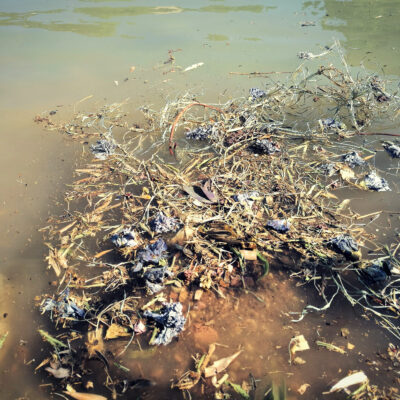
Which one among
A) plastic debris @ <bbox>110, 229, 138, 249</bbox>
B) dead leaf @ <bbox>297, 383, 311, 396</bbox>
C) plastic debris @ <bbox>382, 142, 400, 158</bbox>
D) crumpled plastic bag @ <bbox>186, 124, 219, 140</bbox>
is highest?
crumpled plastic bag @ <bbox>186, 124, 219, 140</bbox>

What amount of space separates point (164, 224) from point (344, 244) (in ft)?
4.62

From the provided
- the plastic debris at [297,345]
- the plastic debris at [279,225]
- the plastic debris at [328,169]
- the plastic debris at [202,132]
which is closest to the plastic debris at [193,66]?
the plastic debris at [202,132]

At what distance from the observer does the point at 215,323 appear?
2021mm

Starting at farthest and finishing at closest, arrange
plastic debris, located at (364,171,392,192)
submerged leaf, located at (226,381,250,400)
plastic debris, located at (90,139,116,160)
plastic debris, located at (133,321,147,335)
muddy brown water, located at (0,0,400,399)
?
plastic debris, located at (90,139,116,160)
plastic debris, located at (364,171,392,192)
plastic debris, located at (133,321,147,335)
muddy brown water, located at (0,0,400,399)
submerged leaf, located at (226,381,250,400)

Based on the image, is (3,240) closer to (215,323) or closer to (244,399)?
(215,323)

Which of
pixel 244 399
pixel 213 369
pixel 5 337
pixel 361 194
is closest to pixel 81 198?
pixel 5 337

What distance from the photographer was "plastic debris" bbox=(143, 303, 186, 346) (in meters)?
1.93

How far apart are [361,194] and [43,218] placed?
2.95m

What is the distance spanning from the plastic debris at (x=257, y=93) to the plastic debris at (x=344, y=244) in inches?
87.1

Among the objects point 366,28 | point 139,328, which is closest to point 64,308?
point 139,328

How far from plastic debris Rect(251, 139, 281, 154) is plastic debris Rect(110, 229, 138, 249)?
5.38 ft

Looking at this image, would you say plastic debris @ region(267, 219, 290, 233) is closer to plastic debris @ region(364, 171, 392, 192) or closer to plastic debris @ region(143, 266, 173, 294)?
plastic debris @ region(143, 266, 173, 294)

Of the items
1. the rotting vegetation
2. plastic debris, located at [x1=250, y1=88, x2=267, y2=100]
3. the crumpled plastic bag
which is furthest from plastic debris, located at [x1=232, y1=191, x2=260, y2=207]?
plastic debris, located at [x1=250, y1=88, x2=267, y2=100]

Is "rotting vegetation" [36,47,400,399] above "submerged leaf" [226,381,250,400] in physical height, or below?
above
